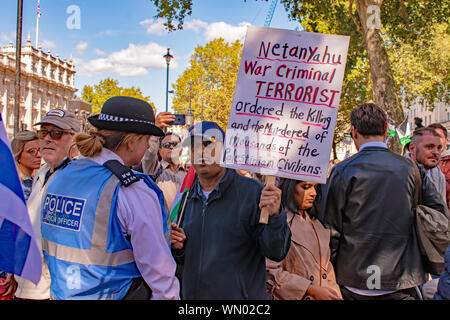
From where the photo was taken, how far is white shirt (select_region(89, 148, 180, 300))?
6.75 feet

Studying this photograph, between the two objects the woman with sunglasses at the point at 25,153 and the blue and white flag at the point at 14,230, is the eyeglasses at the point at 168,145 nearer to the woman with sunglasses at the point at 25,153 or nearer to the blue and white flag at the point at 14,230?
the woman with sunglasses at the point at 25,153

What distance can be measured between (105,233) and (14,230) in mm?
386

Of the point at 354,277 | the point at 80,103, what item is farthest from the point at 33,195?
the point at 80,103

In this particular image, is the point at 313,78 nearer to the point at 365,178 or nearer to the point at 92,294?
the point at 365,178

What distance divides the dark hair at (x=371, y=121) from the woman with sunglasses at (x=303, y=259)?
0.56 metres

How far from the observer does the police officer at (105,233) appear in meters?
2.04

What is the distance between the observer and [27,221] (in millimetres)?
1849

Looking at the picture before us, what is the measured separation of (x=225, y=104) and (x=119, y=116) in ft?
118

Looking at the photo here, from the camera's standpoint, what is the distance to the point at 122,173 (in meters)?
2.10

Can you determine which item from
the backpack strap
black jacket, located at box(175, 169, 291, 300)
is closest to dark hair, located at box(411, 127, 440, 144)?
black jacket, located at box(175, 169, 291, 300)

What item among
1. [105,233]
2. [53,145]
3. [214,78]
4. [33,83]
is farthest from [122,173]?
[33,83]

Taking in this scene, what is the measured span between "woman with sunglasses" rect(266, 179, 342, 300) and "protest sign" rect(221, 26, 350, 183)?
455 mm

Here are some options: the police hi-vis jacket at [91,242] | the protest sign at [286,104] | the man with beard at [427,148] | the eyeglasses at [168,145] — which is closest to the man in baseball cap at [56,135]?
the police hi-vis jacket at [91,242]

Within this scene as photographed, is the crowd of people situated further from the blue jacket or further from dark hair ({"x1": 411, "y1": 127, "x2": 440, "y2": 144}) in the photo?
dark hair ({"x1": 411, "y1": 127, "x2": 440, "y2": 144})
